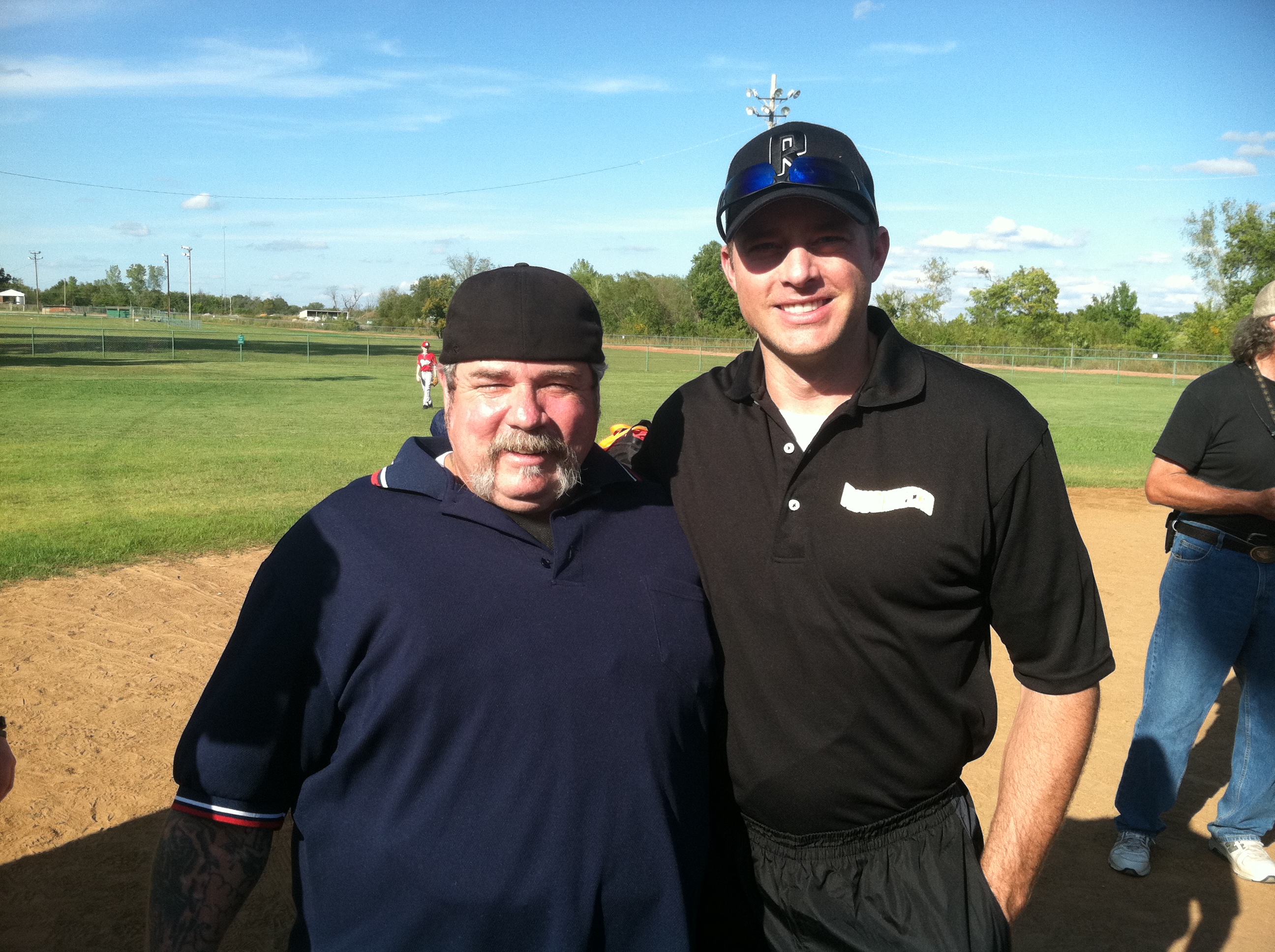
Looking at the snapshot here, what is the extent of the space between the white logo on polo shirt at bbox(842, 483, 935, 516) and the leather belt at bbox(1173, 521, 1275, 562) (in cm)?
276

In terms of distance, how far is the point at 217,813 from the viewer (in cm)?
197

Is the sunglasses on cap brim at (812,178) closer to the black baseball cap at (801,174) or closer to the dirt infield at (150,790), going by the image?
the black baseball cap at (801,174)

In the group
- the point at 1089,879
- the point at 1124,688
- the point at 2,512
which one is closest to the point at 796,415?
the point at 1089,879

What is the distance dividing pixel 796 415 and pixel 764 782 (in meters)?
0.91

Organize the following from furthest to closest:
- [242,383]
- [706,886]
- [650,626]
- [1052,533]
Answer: [242,383]
[706,886]
[1052,533]
[650,626]

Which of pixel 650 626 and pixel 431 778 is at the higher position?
pixel 650 626

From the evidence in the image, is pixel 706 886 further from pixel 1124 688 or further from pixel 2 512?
Answer: pixel 2 512

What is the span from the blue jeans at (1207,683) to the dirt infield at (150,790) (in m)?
0.34

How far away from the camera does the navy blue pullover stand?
6.12ft

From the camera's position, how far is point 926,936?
2178mm

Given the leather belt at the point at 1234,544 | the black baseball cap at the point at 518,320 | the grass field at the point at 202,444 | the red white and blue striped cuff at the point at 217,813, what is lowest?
the grass field at the point at 202,444

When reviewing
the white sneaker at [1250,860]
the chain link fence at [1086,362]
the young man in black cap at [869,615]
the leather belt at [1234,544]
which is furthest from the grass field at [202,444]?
the chain link fence at [1086,362]

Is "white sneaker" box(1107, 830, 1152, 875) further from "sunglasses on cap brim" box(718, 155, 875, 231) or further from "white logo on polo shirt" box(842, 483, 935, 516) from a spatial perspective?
"sunglasses on cap brim" box(718, 155, 875, 231)

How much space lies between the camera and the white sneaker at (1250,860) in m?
4.37
